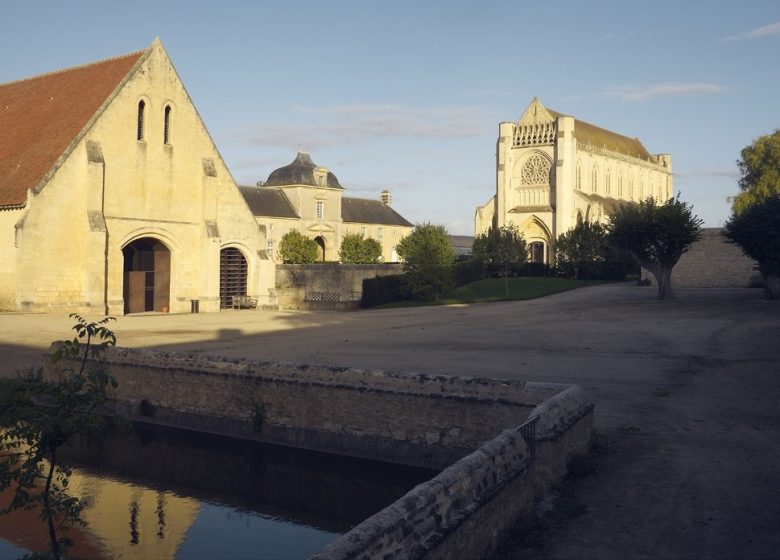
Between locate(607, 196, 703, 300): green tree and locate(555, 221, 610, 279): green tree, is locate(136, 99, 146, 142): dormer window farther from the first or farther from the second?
locate(555, 221, 610, 279): green tree

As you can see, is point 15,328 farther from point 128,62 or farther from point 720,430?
point 720,430

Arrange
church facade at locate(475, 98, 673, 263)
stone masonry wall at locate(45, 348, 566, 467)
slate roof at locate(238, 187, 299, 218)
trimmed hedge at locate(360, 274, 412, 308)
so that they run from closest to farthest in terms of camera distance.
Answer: stone masonry wall at locate(45, 348, 566, 467) → trimmed hedge at locate(360, 274, 412, 308) → slate roof at locate(238, 187, 299, 218) → church facade at locate(475, 98, 673, 263)

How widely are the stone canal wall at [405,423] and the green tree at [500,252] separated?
4418 cm

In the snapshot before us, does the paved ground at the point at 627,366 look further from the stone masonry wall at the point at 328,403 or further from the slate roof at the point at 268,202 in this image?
the slate roof at the point at 268,202

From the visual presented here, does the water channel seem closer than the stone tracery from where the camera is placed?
Yes

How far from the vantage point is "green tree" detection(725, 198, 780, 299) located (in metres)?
34.2

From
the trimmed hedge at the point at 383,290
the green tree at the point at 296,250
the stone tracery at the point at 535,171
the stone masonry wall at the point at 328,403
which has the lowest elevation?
the stone masonry wall at the point at 328,403

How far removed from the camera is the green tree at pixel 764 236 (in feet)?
112

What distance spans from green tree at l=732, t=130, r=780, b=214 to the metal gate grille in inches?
1585

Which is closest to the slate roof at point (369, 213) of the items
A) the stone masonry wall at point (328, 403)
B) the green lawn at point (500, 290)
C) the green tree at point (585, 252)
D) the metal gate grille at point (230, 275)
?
the green tree at point (585, 252)

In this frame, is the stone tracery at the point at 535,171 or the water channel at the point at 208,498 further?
the stone tracery at the point at 535,171

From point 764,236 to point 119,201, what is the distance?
27.4 metres

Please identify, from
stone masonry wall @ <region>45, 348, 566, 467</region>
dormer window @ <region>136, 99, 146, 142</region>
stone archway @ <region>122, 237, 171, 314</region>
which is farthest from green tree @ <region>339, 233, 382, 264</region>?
stone masonry wall @ <region>45, 348, 566, 467</region>

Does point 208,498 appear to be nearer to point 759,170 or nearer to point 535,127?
A: point 759,170
